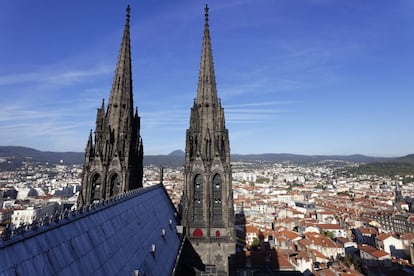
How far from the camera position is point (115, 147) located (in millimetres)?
27984

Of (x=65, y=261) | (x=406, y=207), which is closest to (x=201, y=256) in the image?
(x=65, y=261)

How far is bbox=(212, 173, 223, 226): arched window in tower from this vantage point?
27.2 metres

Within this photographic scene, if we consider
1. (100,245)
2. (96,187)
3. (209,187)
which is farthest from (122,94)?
(100,245)

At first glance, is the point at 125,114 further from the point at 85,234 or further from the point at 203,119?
the point at 85,234

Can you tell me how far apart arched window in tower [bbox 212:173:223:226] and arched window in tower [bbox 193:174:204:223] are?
1.19m

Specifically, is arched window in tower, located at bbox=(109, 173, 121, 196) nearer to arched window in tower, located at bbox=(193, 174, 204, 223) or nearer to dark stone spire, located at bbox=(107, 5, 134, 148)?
dark stone spire, located at bbox=(107, 5, 134, 148)

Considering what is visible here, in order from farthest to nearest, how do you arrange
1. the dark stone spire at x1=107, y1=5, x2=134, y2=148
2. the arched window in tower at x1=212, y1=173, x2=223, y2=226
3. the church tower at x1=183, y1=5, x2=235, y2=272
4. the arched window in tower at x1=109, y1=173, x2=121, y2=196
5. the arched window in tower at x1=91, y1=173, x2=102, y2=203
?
the dark stone spire at x1=107, y1=5, x2=134, y2=148, the arched window in tower at x1=109, y1=173, x2=121, y2=196, the arched window in tower at x1=212, y1=173, x2=223, y2=226, the arched window in tower at x1=91, y1=173, x2=102, y2=203, the church tower at x1=183, y1=5, x2=235, y2=272

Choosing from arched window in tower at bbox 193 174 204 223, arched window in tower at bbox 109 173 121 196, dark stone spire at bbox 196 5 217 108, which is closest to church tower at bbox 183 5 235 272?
arched window in tower at bbox 193 174 204 223

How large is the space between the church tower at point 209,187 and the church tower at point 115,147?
561 centimetres

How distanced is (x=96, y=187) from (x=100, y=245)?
58.8 feet

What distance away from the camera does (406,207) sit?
361ft

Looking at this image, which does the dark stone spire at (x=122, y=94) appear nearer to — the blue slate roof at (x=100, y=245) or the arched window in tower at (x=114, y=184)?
the arched window in tower at (x=114, y=184)

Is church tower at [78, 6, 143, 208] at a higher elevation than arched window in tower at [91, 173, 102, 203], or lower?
higher

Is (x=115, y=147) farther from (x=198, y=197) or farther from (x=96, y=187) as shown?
(x=198, y=197)
